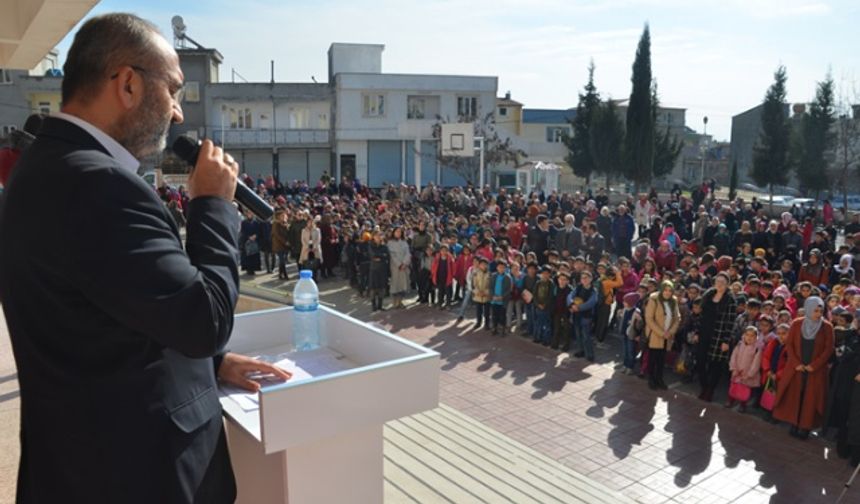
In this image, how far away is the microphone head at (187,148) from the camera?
1.65 metres

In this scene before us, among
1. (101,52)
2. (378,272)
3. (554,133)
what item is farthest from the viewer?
(554,133)

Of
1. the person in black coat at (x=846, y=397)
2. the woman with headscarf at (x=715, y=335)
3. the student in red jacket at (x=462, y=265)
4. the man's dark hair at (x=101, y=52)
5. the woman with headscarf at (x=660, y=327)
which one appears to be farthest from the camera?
the student in red jacket at (x=462, y=265)

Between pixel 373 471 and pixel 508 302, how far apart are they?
344 inches

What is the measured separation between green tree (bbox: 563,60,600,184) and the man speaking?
123 feet

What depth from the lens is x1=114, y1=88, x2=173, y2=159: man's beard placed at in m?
1.49

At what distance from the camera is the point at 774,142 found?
3172cm

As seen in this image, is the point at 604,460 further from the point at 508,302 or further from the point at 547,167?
the point at 547,167

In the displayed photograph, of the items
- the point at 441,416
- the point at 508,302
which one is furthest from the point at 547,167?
the point at 441,416

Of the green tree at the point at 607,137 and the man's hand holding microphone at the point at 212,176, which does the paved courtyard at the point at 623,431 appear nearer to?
the man's hand holding microphone at the point at 212,176

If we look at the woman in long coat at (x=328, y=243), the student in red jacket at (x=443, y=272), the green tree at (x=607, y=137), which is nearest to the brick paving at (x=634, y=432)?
the student in red jacket at (x=443, y=272)

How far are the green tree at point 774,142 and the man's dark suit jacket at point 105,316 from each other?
34495mm

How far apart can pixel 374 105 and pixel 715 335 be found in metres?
29.0

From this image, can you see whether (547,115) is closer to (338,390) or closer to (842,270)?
(842,270)

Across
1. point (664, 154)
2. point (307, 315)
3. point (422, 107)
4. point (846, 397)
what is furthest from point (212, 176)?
point (664, 154)
